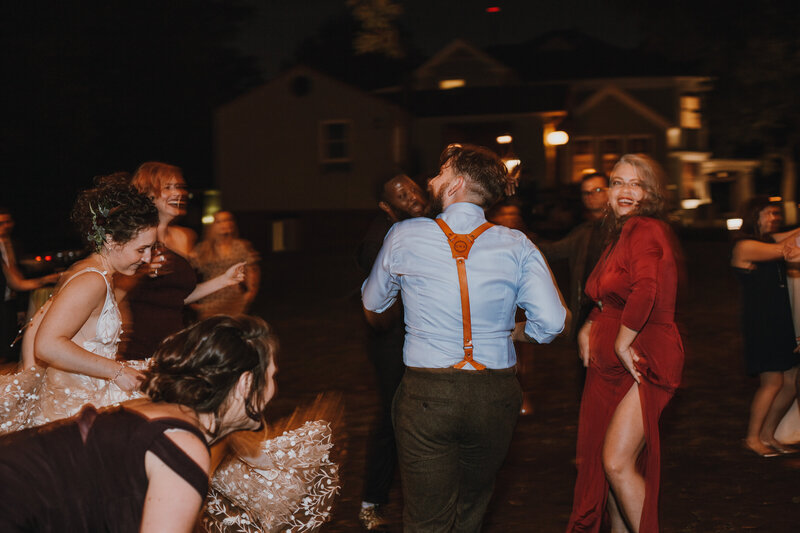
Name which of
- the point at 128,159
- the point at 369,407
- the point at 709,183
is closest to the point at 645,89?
the point at 709,183

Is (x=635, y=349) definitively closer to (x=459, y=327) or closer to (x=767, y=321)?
(x=459, y=327)

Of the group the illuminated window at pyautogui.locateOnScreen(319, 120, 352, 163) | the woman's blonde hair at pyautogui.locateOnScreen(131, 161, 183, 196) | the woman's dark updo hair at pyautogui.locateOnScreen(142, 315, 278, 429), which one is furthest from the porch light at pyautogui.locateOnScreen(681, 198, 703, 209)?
the woman's dark updo hair at pyautogui.locateOnScreen(142, 315, 278, 429)

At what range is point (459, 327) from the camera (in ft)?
11.3

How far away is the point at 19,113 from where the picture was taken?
18547 mm

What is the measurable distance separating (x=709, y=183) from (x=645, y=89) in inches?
275

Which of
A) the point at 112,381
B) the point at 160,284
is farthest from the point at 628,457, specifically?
the point at 160,284

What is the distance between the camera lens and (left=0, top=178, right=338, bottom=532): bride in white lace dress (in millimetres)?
3082

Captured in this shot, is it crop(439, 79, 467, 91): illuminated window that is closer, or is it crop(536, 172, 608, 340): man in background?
crop(536, 172, 608, 340): man in background

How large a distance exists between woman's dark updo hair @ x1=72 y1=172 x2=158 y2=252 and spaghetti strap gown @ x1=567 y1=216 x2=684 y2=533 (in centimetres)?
228

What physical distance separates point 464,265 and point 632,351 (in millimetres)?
1287

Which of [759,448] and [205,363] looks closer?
[205,363]

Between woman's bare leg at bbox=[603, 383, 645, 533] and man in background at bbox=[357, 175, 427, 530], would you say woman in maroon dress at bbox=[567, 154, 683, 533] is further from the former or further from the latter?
man in background at bbox=[357, 175, 427, 530]

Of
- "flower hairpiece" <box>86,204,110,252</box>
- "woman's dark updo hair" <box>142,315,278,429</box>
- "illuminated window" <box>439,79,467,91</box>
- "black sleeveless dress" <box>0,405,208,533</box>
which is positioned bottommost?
"black sleeveless dress" <box>0,405,208,533</box>

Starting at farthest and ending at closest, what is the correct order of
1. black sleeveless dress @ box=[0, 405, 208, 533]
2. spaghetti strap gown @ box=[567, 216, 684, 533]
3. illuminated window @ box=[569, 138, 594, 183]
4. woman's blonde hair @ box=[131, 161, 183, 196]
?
1. illuminated window @ box=[569, 138, 594, 183]
2. woman's blonde hair @ box=[131, 161, 183, 196]
3. spaghetti strap gown @ box=[567, 216, 684, 533]
4. black sleeveless dress @ box=[0, 405, 208, 533]
